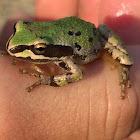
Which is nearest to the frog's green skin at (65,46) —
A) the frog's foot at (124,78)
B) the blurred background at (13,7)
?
the frog's foot at (124,78)

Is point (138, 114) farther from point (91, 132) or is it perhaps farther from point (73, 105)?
point (73, 105)

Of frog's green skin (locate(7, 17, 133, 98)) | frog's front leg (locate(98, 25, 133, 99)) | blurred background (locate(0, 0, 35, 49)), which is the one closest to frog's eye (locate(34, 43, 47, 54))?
frog's green skin (locate(7, 17, 133, 98))

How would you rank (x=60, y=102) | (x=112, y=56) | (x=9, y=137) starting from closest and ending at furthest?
(x=9, y=137), (x=60, y=102), (x=112, y=56)

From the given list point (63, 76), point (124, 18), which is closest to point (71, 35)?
point (63, 76)

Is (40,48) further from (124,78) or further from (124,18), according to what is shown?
(124,18)

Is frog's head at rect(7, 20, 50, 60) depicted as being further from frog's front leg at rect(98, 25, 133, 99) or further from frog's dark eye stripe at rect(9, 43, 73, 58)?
frog's front leg at rect(98, 25, 133, 99)

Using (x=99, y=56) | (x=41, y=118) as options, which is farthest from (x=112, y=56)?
(x=41, y=118)
